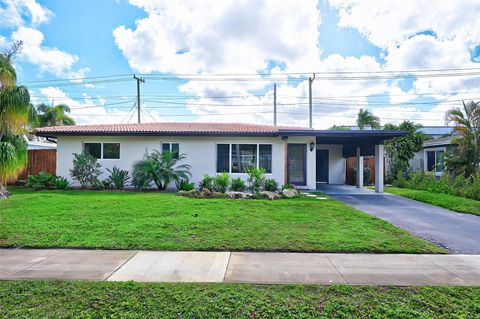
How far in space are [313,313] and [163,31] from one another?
47.0ft

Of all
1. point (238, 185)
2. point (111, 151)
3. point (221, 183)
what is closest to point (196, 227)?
point (221, 183)

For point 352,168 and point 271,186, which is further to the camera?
point 352,168

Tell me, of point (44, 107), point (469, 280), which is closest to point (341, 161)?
point (469, 280)

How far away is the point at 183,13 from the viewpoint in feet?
38.5

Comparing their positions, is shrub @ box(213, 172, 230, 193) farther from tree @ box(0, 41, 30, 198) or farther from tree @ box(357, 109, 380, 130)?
tree @ box(357, 109, 380, 130)

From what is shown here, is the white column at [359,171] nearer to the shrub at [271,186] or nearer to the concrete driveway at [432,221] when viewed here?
the concrete driveway at [432,221]

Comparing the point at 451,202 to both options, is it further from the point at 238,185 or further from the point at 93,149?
the point at 93,149

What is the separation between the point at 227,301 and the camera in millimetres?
3104

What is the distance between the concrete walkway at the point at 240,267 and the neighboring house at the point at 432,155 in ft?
56.1

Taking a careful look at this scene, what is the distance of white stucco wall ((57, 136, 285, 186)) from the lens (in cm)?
1332

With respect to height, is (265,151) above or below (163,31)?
below

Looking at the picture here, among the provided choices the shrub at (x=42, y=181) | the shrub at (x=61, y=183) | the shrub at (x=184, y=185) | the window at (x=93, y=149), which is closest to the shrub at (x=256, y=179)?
the shrub at (x=184, y=185)

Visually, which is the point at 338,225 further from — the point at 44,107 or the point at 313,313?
the point at 44,107

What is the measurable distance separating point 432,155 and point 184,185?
19.1m
